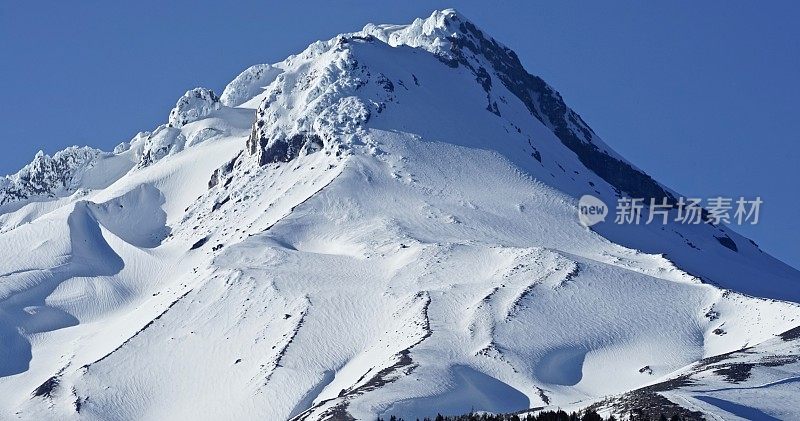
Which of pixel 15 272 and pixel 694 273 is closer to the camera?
pixel 694 273

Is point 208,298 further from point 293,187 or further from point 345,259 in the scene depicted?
point 293,187

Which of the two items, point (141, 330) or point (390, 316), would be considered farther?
point (141, 330)

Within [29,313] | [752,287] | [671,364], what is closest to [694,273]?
[752,287]


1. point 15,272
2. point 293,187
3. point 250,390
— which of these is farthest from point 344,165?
point 250,390

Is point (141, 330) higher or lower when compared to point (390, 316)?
lower

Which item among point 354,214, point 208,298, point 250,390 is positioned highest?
point 354,214

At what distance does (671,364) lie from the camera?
142000mm

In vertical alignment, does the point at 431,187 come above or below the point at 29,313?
above

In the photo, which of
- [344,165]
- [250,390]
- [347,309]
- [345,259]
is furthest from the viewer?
[344,165]

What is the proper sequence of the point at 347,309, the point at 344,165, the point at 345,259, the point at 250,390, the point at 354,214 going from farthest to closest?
the point at 344,165 → the point at 354,214 → the point at 345,259 → the point at 347,309 → the point at 250,390

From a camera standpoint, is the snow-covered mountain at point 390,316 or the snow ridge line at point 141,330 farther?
the snow ridge line at point 141,330

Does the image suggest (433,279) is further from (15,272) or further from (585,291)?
(15,272)

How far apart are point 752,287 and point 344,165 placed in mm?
52874

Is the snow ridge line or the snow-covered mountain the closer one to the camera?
the snow-covered mountain
